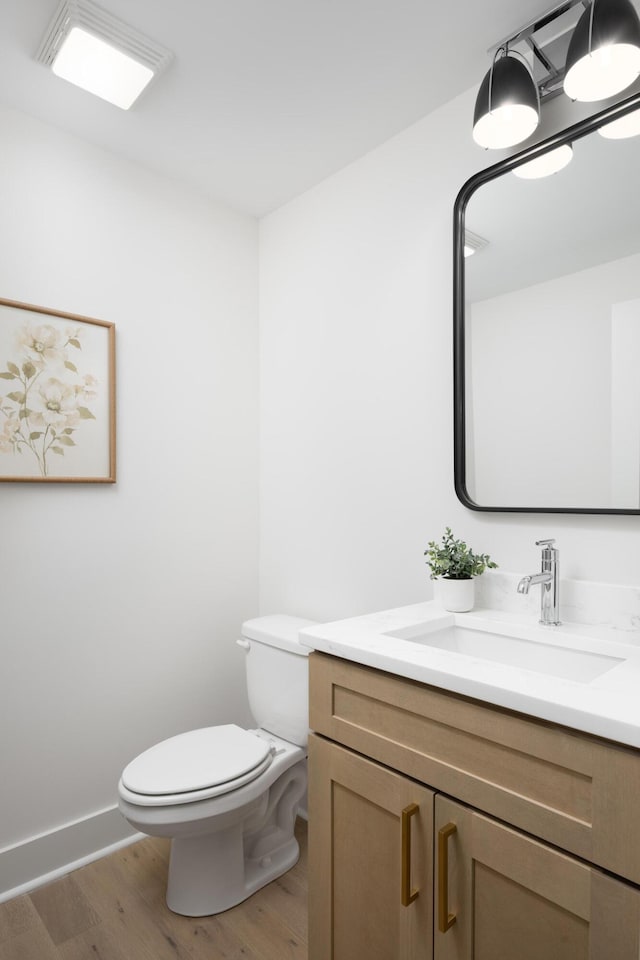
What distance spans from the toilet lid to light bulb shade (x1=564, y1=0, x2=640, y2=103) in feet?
6.35

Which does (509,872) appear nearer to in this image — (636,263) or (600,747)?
(600,747)

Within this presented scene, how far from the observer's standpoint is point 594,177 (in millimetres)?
1381

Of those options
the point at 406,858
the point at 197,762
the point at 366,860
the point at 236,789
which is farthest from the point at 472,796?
the point at 197,762

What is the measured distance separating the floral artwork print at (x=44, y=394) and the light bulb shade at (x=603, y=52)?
161cm

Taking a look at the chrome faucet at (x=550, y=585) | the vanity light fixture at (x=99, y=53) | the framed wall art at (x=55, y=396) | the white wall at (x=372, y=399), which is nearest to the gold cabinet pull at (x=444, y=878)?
the chrome faucet at (x=550, y=585)

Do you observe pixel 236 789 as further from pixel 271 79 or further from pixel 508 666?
pixel 271 79

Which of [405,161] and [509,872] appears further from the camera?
[405,161]

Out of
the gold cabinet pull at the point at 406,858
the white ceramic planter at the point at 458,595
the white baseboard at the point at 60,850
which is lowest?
the white baseboard at the point at 60,850

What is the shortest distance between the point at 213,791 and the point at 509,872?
91 cm

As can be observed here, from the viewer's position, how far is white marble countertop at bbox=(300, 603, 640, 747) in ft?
2.73

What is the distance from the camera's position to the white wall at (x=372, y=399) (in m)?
1.67

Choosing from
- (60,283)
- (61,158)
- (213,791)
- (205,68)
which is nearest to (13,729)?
(213,791)

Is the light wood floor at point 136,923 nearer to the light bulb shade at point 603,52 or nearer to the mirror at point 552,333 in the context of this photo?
the mirror at point 552,333

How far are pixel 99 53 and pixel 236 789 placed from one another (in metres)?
2.06
